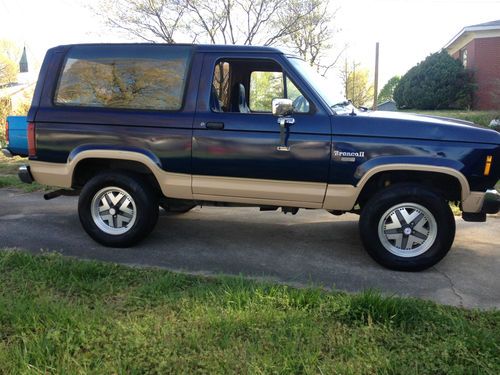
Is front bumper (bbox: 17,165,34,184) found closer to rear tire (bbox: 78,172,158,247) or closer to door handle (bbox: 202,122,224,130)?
rear tire (bbox: 78,172,158,247)

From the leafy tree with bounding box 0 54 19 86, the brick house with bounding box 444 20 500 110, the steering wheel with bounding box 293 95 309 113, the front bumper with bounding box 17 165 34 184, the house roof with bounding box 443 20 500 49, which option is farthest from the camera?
the leafy tree with bounding box 0 54 19 86

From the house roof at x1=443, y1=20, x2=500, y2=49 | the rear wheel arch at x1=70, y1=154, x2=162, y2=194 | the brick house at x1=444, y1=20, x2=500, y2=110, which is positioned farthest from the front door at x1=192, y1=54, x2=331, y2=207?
the house roof at x1=443, y1=20, x2=500, y2=49

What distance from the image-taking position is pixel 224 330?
3.09 meters

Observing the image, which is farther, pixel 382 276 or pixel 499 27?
pixel 499 27

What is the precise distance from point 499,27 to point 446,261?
70.5 feet

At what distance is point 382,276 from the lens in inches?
170

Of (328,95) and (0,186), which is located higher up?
(328,95)

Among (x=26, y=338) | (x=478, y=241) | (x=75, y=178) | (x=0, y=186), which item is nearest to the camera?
(x=26, y=338)

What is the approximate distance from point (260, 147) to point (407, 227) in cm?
157

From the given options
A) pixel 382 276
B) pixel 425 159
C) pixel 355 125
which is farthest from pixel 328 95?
pixel 382 276

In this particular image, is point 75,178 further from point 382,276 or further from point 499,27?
point 499,27

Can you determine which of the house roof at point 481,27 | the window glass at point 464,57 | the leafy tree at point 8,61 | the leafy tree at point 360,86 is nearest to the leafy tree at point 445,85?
the house roof at point 481,27

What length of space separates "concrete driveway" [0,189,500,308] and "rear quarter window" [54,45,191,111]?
1502 mm

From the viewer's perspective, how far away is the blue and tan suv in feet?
14.2
